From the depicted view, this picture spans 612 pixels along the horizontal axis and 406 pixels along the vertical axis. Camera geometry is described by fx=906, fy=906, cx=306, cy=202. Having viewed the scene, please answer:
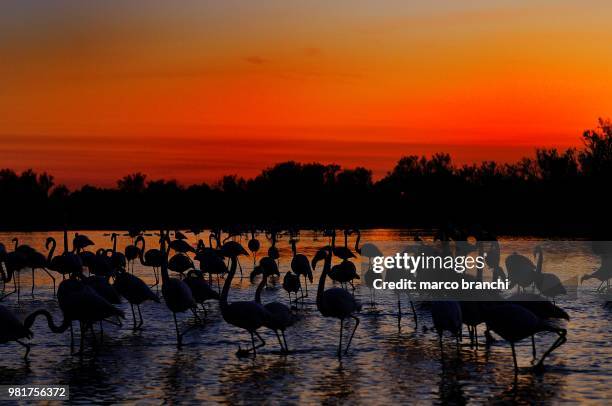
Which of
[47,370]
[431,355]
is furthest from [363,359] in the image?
[47,370]

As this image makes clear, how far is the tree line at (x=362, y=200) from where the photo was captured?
75375 mm

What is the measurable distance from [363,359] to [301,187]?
133026 millimetres

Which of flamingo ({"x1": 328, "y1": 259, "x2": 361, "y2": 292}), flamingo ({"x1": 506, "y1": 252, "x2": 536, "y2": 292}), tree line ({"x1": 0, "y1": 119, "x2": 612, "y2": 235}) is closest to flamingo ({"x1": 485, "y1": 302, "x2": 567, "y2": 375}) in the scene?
flamingo ({"x1": 506, "y1": 252, "x2": 536, "y2": 292})

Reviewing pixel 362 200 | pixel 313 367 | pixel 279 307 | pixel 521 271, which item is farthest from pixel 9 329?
pixel 362 200

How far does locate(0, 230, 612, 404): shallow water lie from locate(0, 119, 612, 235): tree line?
158 feet

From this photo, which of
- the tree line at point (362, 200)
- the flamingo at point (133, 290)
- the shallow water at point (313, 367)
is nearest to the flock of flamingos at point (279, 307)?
the flamingo at point (133, 290)

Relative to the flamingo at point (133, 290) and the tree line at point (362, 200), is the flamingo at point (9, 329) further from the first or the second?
the tree line at point (362, 200)

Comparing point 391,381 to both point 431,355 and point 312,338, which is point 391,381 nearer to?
point 431,355

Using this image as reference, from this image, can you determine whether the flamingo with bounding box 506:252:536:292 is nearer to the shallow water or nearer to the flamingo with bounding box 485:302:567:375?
the shallow water

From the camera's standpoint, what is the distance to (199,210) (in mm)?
122188

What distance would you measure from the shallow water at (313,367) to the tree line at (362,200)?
48041mm

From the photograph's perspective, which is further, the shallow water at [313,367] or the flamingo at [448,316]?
the flamingo at [448,316]

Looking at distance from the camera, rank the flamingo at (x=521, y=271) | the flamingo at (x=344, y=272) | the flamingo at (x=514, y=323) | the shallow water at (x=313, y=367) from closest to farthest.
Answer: the shallow water at (x=313, y=367)
the flamingo at (x=514, y=323)
the flamingo at (x=521, y=271)
the flamingo at (x=344, y=272)

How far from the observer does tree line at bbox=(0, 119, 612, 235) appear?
7538 cm
